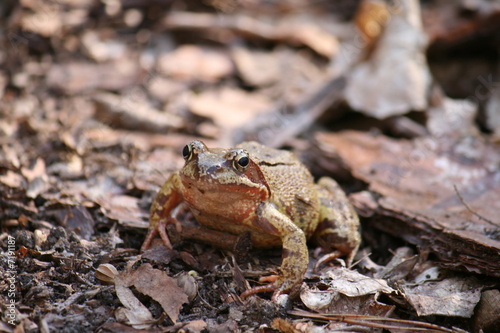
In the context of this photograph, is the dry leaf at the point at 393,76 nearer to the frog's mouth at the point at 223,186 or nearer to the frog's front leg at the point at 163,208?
the frog's mouth at the point at 223,186

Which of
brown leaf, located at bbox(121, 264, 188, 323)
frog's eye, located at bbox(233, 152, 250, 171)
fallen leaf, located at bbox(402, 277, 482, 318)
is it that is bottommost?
brown leaf, located at bbox(121, 264, 188, 323)

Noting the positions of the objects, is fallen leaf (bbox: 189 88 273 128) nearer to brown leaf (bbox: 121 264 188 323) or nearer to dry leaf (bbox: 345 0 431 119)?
dry leaf (bbox: 345 0 431 119)

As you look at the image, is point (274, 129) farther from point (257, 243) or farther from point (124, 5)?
point (124, 5)

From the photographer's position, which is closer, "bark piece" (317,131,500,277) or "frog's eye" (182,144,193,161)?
"frog's eye" (182,144,193,161)

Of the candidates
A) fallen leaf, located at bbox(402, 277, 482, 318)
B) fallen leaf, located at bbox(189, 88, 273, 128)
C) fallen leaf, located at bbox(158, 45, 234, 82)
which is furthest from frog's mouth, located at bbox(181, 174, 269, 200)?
fallen leaf, located at bbox(158, 45, 234, 82)

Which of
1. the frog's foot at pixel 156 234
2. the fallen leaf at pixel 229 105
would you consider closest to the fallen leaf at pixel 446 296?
the frog's foot at pixel 156 234

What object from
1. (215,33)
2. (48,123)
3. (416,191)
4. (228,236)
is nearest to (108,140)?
(48,123)

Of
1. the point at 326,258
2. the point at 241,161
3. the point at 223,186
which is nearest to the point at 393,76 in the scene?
the point at 326,258

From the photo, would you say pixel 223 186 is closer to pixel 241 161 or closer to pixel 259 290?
pixel 241 161
